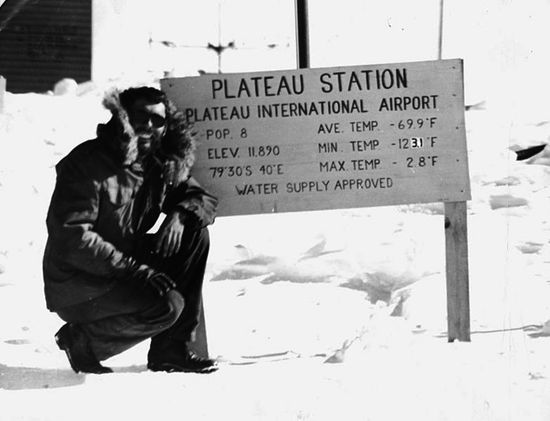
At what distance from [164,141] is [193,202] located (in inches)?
14.0

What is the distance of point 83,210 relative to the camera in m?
5.21

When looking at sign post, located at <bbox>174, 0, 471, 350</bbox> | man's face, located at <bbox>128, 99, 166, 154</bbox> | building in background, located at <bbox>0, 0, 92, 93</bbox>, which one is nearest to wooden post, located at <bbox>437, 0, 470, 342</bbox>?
sign post, located at <bbox>174, 0, 471, 350</bbox>

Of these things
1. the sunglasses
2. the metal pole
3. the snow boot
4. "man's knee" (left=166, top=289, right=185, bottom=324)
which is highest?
the metal pole

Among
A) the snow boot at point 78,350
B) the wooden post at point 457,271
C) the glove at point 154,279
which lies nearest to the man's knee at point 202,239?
the glove at point 154,279

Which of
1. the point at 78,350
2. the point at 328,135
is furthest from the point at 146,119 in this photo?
the point at 78,350

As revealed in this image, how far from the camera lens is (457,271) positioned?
219 inches

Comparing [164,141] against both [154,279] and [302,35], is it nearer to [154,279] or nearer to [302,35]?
[154,279]

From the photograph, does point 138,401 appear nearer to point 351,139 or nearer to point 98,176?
point 98,176

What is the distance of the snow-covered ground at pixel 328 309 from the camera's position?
526 cm

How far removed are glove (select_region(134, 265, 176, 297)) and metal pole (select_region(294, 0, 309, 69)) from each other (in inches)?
56.1

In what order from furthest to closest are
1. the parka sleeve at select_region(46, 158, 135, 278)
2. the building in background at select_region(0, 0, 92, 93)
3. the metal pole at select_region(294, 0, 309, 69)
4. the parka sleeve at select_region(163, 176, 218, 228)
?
the building in background at select_region(0, 0, 92, 93)
the metal pole at select_region(294, 0, 309, 69)
the parka sleeve at select_region(163, 176, 218, 228)
the parka sleeve at select_region(46, 158, 135, 278)

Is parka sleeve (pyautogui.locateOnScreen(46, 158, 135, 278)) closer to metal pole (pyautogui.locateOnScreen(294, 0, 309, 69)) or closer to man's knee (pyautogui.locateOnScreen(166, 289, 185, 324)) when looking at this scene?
man's knee (pyautogui.locateOnScreen(166, 289, 185, 324))

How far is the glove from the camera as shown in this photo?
17.2 feet

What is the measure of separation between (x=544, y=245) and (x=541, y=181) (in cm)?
71
